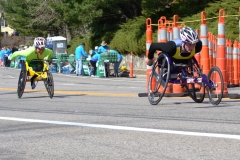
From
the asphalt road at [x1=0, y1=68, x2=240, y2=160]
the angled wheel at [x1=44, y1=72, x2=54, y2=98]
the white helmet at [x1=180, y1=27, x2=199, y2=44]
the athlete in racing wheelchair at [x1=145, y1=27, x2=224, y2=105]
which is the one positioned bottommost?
the asphalt road at [x1=0, y1=68, x2=240, y2=160]

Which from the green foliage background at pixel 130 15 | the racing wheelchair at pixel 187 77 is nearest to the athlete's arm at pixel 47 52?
the racing wheelchair at pixel 187 77

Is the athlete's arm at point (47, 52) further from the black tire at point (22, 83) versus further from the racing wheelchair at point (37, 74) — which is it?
the black tire at point (22, 83)

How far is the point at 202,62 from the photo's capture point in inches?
605

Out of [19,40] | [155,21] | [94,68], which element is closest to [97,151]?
[94,68]

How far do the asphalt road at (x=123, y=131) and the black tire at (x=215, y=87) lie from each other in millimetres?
227

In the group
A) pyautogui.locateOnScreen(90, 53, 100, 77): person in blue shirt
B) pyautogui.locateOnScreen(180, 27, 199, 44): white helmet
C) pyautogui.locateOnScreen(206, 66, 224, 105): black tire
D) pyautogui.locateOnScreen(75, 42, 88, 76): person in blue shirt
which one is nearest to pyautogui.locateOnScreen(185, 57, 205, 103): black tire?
pyautogui.locateOnScreen(206, 66, 224, 105): black tire

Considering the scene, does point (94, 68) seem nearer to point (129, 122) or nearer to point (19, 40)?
point (129, 122)

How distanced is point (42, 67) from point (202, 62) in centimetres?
416

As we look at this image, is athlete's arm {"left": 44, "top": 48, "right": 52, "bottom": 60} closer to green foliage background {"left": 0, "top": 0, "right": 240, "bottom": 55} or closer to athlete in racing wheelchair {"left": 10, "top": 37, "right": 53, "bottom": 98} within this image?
athlete in racing wheelchair {"left": 10, "top": 37, "right": 53, "bottom": 98}

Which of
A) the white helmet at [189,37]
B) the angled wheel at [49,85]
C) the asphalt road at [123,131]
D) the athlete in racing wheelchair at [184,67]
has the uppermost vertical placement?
the white helmet at [189,37]

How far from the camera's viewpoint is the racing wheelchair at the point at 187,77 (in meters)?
12.1

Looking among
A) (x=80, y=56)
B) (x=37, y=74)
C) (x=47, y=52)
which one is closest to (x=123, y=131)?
(x=37, y=74)

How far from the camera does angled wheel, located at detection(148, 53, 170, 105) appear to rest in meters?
12.3

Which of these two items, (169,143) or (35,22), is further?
(35,22)
